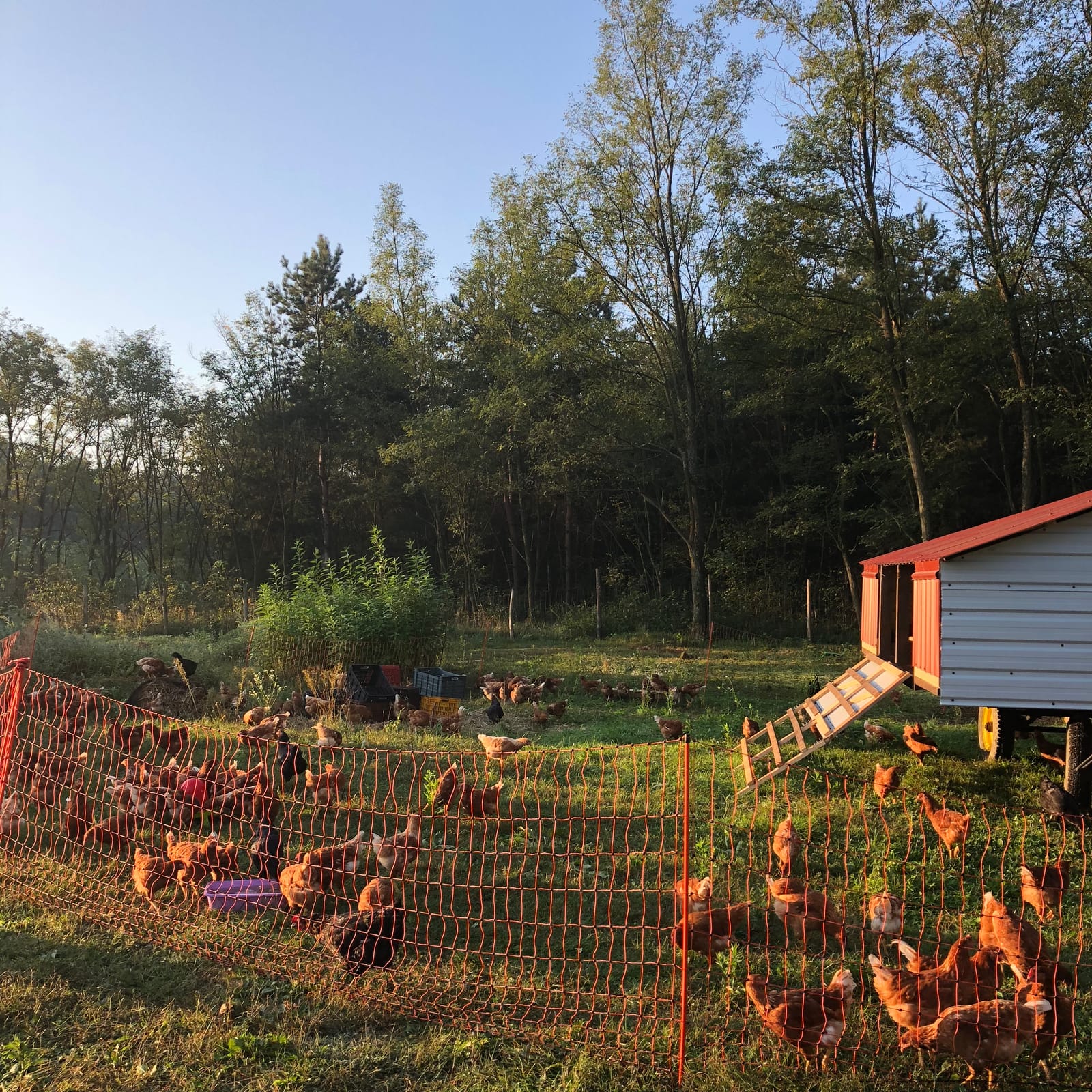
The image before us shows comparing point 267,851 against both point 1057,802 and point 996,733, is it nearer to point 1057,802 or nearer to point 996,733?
point 1057,802

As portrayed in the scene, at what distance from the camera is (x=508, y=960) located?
3.55 metres

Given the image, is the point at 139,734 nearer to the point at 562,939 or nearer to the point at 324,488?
the point at 562,939

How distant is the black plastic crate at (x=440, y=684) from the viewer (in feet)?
29.5

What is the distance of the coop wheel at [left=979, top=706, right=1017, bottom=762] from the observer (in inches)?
238

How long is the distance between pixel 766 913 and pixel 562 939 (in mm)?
955

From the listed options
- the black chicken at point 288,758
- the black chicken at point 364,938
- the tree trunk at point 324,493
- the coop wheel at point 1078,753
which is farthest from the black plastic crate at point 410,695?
the tree trunk at point 324,493

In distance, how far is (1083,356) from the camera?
14.5 metres

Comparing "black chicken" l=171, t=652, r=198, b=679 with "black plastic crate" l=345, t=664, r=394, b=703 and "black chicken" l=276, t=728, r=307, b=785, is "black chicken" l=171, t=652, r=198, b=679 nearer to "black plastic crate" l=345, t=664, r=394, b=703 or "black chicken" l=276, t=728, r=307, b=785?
"black plastic crate" l=345, t=664, r=394, b=703

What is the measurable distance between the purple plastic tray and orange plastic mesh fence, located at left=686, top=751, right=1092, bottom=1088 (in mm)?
2006

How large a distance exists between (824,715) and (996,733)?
4.94 feet

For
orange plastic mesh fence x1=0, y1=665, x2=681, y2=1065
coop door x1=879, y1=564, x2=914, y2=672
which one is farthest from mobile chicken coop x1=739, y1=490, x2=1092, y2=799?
coop door x1=879, y1=564, x2=914, y2=672

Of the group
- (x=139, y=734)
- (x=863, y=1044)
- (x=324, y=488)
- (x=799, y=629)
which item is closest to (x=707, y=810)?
(x=863, y=1044)

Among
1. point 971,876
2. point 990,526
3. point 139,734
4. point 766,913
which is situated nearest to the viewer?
point 766,913

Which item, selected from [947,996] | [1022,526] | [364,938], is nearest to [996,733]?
[1022,526]
